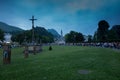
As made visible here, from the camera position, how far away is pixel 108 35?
102812 millimetres

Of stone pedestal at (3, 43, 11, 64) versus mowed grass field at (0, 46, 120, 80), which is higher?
stone pedestal at (3, 43, 11, 64)

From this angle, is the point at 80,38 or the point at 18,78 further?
the point at 80,38

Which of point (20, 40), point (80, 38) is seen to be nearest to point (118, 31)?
point (80, 38)

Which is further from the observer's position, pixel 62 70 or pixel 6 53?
pixel 6 53

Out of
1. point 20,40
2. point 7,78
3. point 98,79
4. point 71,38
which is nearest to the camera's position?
Answer: point 98,79

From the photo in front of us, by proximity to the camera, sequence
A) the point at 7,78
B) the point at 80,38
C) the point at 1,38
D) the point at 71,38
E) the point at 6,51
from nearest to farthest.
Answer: the point at 7,78 → the point at 6,51 → the point at 1,38 → the point at 80,38 → the point at 71,38

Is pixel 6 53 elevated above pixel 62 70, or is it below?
above

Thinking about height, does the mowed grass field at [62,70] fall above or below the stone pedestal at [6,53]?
below

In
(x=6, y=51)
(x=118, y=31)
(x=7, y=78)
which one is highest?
(x=118, y=31)

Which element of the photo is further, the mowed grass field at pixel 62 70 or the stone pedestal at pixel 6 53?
the stone pedestal at pixel 6 53

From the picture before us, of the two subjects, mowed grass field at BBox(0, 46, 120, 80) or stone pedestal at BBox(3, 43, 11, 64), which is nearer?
mowed grass field at BBox(0, 46, 120, 80)

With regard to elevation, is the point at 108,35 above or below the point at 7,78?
above

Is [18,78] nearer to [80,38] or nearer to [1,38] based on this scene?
[1,38]

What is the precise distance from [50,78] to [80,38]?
145 m
